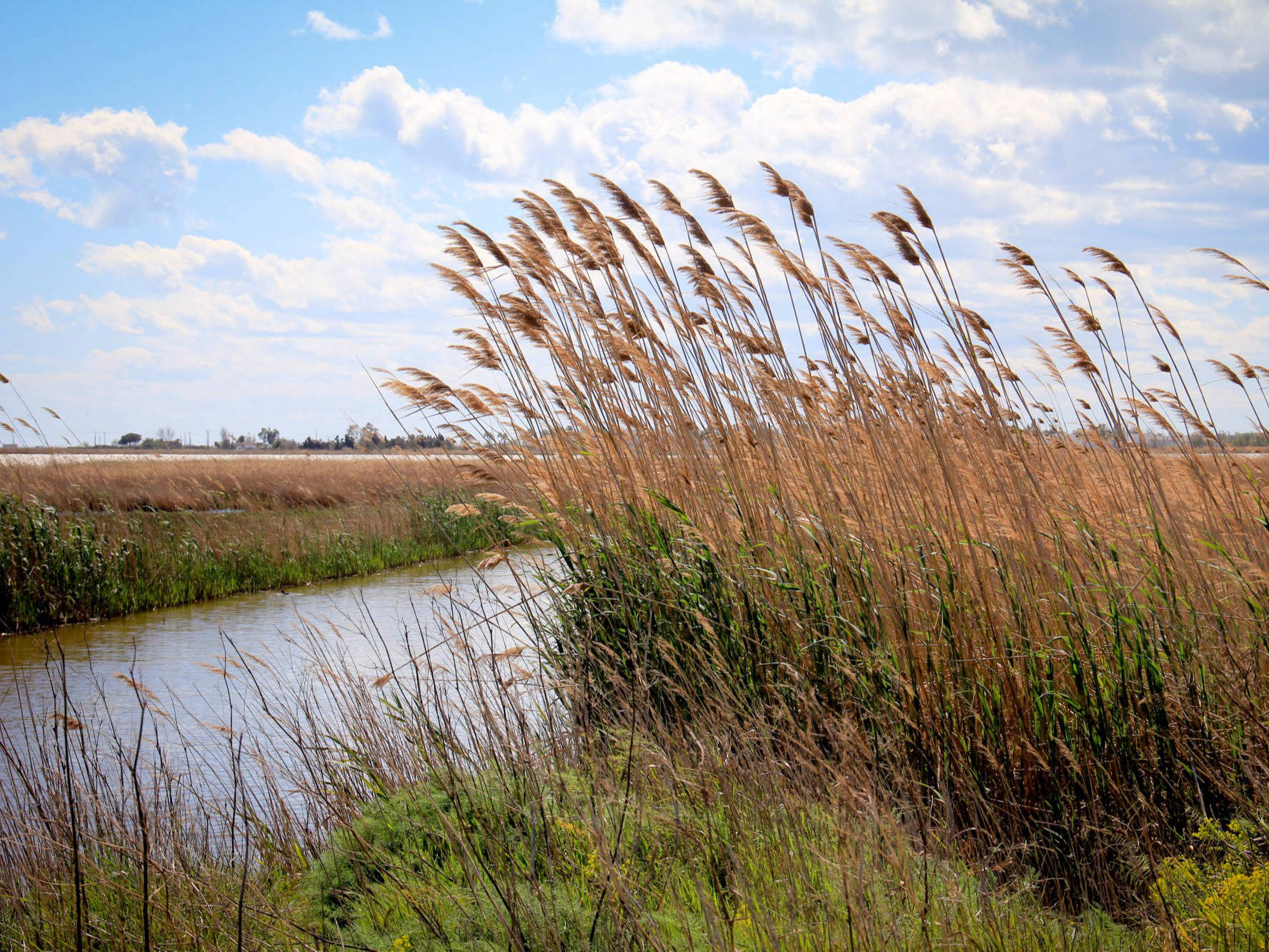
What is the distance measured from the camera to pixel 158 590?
30.6 feet

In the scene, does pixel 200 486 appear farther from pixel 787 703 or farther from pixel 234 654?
pixel 787 703

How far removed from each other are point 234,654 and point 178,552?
14.1ft

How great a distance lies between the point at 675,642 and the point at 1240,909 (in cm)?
196

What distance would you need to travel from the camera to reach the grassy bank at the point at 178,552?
8.27 meters

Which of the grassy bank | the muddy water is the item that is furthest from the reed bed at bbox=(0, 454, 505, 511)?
the muddy water

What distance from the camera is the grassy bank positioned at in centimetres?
827

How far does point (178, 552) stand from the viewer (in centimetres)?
1002

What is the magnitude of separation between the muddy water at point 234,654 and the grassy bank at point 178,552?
37 centimetres

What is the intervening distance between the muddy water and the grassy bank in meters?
0.37

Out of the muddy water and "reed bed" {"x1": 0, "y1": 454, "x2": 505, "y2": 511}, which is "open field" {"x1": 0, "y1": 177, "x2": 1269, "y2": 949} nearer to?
the muddy water

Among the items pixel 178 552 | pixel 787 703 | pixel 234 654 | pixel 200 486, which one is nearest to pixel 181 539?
pixel 178 552

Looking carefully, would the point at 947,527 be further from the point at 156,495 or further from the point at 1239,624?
the point at 156,495

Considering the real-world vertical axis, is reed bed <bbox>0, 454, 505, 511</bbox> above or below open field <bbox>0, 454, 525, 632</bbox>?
above

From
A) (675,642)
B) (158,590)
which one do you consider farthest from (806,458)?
(158,590)
